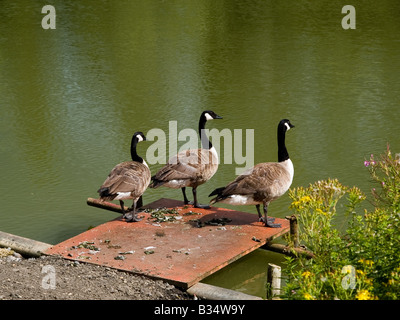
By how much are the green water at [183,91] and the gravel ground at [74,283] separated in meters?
1.45

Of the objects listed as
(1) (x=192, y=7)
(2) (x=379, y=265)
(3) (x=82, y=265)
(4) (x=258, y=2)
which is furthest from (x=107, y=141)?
(4) (x=258, y=2)

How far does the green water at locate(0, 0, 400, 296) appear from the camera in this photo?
11812mm

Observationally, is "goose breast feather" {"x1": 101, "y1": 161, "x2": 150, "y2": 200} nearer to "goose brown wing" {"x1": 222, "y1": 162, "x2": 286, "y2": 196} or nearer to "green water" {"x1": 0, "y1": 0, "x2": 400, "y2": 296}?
"goose brown wing" {"x1": 222, "y1": 162, "x2": 286, "y2": 196}

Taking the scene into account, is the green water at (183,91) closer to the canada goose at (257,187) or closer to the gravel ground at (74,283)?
the canada goose at (257,187)

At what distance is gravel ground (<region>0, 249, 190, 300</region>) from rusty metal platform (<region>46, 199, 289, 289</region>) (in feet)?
0.44

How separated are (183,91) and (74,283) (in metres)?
9.95

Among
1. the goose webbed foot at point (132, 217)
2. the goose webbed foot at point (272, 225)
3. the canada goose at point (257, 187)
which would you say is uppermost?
the canada goose at point (257, 187)

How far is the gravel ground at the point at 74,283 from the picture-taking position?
7.39 meters

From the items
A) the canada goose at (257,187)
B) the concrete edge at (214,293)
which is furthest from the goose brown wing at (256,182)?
the concrete edge at (214,293)

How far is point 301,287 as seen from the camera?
216 inches

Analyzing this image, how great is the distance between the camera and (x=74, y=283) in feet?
25.5

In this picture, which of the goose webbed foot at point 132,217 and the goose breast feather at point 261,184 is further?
the goose webbed foot at point 132,217

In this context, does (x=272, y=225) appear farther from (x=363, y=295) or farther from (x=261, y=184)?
(x=363, y=295)

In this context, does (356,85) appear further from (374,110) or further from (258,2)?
(258,2)
